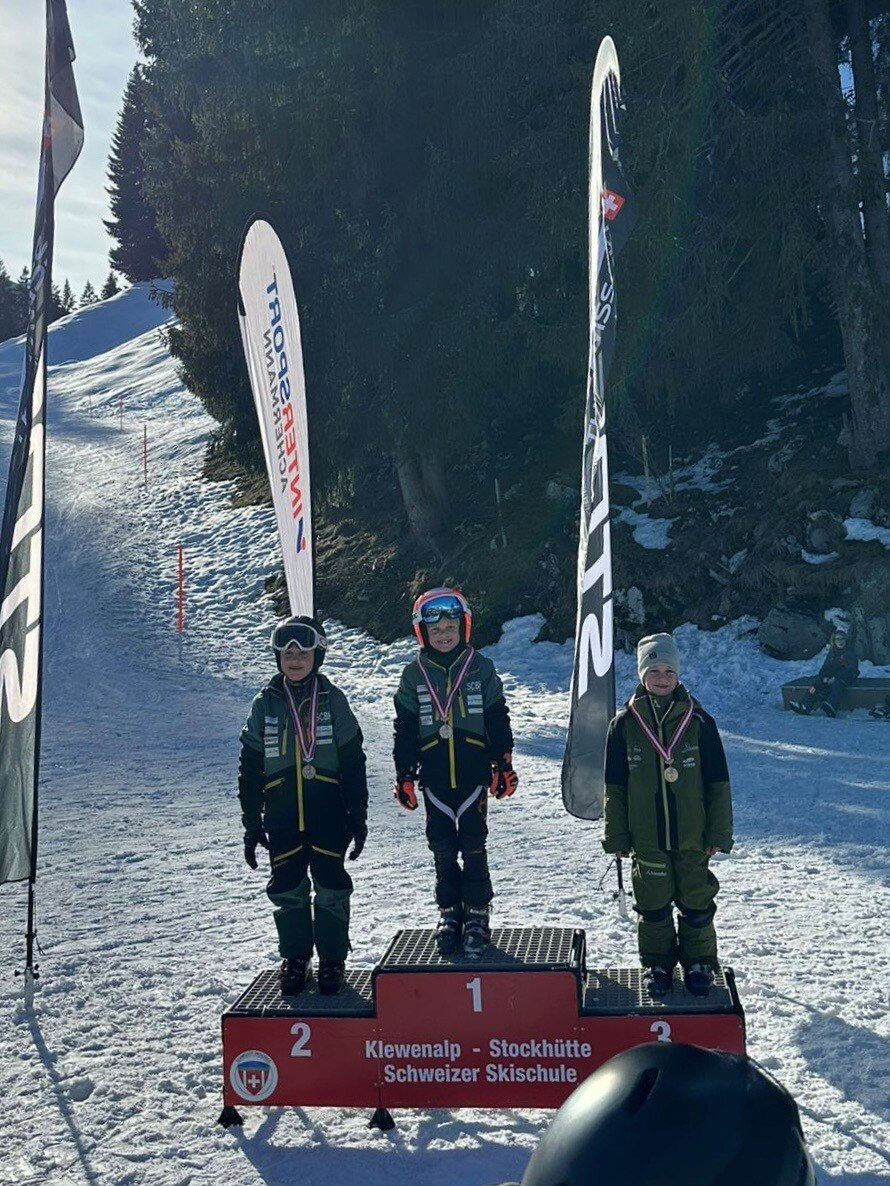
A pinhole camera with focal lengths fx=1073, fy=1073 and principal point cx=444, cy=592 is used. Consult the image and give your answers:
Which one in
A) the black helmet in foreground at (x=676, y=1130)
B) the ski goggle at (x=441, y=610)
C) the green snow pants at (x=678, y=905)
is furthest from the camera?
the ski goggle at (x=441, y=610)

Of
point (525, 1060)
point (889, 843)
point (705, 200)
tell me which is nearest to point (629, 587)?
point (705, 200)

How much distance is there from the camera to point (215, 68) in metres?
18.7

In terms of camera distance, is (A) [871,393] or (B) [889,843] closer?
(B) [889,843]

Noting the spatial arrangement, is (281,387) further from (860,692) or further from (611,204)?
(860,692)

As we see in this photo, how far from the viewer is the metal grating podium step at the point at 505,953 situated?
443cm

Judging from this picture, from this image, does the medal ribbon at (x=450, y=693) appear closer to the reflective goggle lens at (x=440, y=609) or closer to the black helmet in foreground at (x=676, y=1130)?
the reflective goggle lens at (x=440, y=609)

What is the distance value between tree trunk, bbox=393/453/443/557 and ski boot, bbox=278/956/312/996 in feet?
53.1

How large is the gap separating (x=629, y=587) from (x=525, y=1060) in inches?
507

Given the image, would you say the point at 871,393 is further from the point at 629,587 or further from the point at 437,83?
the point at 437,83

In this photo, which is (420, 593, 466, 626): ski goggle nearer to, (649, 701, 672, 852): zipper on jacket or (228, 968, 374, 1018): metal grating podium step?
(649, 701, 672, 852): zipper on jacket

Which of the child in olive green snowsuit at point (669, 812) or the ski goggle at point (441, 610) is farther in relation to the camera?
the ski goggle at point (441, 610)

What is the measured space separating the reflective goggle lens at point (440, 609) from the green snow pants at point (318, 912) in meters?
1.22

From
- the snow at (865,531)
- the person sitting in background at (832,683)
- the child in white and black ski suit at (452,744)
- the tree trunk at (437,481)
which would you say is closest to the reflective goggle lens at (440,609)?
the child in white and black ski suit at (452,744)

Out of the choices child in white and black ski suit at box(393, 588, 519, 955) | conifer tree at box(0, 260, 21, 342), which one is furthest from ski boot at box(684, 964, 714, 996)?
conifer tree at box(0, 260, 21, 342)
